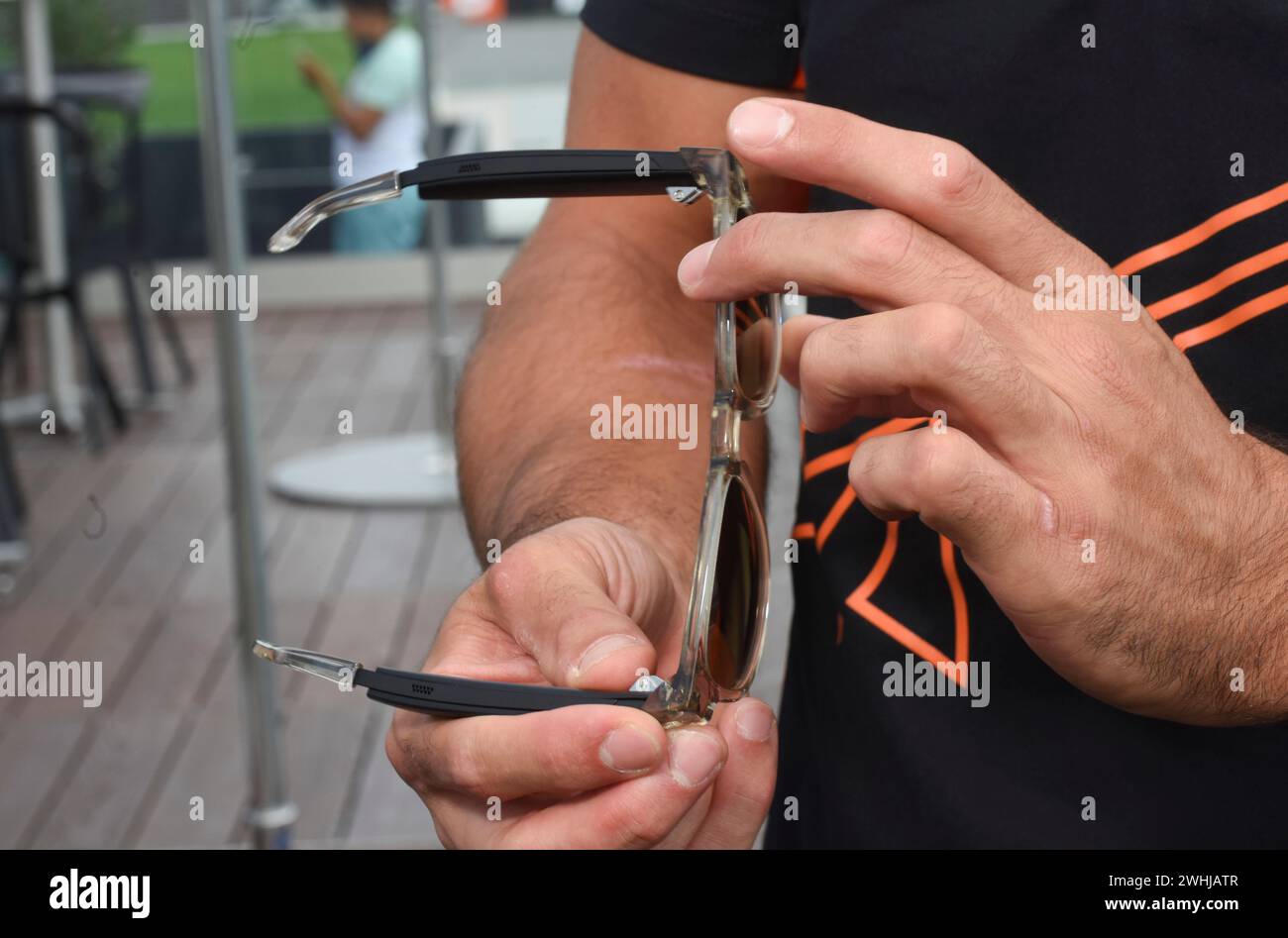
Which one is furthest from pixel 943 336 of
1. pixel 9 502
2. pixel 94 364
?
pixel 94 364

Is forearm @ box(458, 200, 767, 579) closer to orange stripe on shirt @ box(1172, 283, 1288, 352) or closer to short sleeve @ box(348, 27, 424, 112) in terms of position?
orange stripe on shirt @ box(1172, 283, 1288, 352)

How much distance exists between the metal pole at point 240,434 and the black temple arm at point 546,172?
1181 millimetres

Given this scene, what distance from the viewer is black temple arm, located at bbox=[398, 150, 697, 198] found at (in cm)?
48

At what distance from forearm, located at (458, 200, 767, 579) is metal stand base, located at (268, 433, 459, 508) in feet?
7.82

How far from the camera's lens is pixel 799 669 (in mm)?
753

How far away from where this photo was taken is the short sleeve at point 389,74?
4465mm

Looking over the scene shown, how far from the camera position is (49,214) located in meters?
3.91

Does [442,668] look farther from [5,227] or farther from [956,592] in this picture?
[5,227]

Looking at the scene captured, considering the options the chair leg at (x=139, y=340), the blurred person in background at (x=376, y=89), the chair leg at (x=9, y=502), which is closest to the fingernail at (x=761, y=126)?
the chair leg at (x=9, y=502)

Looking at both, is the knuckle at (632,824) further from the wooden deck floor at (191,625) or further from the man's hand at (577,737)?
the wooden deck floor at (191,625)

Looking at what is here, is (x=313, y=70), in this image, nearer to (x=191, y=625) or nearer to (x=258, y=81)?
(x=258, y=81)

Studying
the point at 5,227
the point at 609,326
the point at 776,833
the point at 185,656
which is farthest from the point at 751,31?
the point at 5,227

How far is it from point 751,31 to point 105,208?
3.75 metres

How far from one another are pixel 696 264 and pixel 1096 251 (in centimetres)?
21
